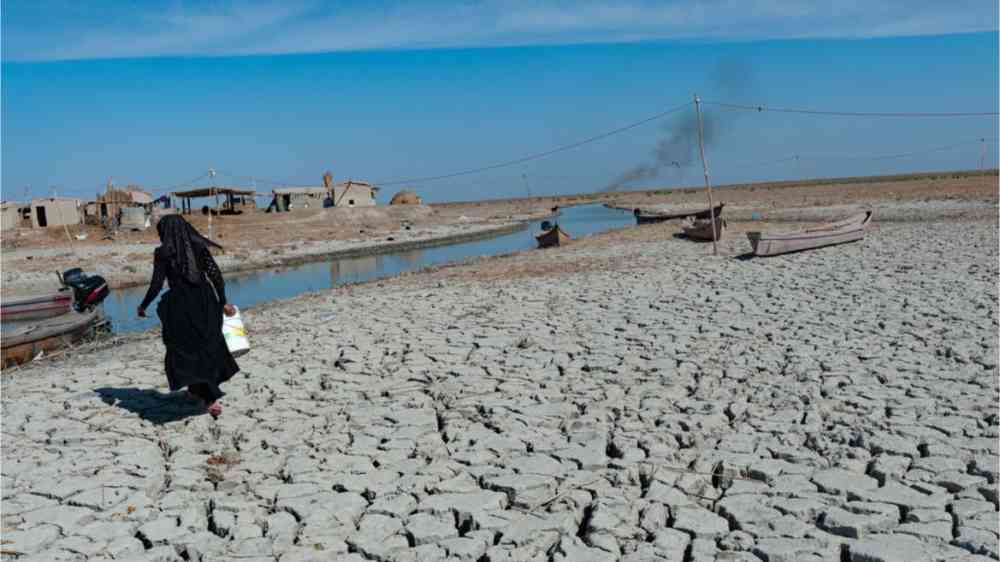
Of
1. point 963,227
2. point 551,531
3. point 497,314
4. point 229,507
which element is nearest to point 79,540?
point 229,507

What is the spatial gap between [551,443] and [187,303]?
281 cm

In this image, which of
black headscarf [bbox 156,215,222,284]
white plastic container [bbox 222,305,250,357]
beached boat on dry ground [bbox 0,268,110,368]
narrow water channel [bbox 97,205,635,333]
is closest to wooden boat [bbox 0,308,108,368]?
beached boat on dry ground [bbox 0,268,110,368]

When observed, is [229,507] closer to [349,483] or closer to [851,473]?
[349,483]

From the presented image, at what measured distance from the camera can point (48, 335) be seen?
1148cm

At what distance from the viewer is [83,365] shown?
360 inches

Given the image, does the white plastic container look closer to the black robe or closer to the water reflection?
the black robe

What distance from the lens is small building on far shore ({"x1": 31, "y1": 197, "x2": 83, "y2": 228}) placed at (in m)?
40.3

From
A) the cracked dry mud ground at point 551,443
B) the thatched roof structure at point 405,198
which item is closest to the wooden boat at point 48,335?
the cracked dry mud ground at point 551,443

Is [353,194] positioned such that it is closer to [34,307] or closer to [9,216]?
[9,216]

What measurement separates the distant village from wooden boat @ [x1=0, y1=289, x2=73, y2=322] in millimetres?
21694

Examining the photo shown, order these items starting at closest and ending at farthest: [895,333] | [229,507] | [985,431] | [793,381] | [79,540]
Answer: [79,540], [229,507], [985,431], [793,381], [895,333]

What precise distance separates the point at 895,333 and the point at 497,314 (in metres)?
4.64

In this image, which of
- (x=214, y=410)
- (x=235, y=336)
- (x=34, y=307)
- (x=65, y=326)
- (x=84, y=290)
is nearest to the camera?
(x=214, y=410)

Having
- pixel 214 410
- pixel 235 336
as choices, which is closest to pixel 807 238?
pixel 235 336
